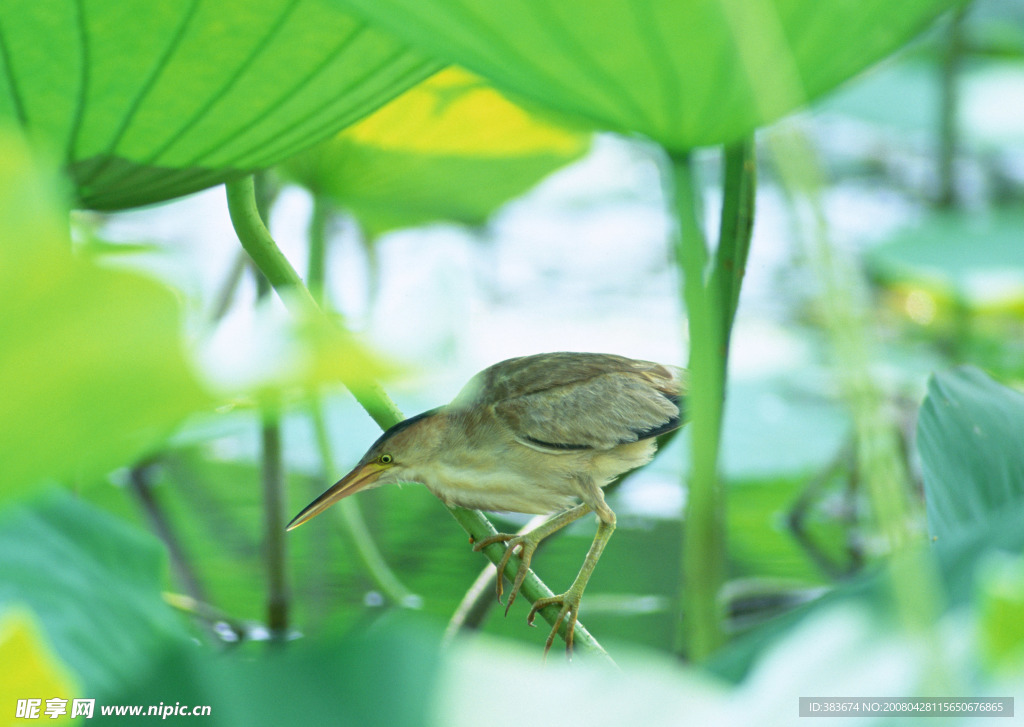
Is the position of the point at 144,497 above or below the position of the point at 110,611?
below

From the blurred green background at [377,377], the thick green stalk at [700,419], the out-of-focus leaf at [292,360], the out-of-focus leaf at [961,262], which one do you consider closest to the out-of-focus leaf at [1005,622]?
the blurred green background at [377,377]

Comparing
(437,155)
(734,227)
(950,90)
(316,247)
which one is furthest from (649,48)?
(950,90)

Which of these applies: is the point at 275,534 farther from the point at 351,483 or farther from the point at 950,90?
the point at 950,90

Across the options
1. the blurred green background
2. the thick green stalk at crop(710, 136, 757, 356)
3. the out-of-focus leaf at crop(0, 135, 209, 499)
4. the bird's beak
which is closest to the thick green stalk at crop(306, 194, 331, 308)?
the blurred green background

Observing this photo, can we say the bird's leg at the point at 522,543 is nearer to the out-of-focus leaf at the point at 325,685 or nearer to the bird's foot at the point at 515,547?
the bird's foot at the point at 515,547

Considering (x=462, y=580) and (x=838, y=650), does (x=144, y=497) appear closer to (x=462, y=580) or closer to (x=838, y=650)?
(x=462, y=580)

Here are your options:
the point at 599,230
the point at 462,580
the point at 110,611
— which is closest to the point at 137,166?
the point at 110,611
